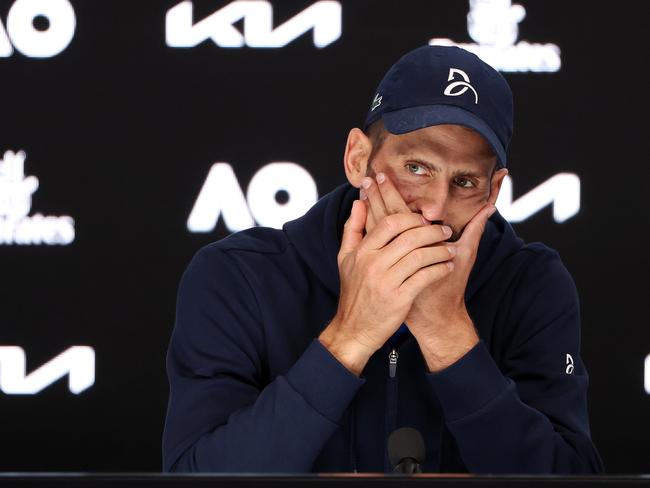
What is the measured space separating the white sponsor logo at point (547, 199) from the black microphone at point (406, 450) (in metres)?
1.64

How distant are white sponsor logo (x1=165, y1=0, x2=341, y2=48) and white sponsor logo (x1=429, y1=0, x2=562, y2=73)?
0.28 m

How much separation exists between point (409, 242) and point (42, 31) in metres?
1.58

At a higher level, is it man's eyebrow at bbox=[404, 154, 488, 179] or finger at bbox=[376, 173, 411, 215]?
man's eyebrow at bbox=[404, 154, 488, 179]

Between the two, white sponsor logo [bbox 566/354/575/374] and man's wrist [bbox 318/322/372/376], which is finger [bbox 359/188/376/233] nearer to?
man's wrist [bbox 318/322/372/376]

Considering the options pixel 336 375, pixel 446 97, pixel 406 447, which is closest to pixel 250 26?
pixel 446 97

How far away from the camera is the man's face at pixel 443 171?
4.47 ft

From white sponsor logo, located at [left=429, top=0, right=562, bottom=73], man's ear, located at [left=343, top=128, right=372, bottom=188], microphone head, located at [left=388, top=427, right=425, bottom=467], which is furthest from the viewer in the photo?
white sponsor logo, located at [left=429, top=0, right=562, bottom=73]

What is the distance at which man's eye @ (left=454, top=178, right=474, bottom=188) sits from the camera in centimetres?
138

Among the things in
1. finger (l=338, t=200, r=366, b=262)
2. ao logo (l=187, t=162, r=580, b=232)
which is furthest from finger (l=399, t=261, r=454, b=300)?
ao logo (l=187, t=162, r=580, b=232)

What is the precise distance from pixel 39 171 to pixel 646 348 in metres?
1.50

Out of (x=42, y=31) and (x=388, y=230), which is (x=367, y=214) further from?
(x=42, y=31)

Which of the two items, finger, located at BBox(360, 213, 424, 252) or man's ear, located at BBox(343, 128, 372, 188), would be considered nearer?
finger, located at BBox(360, 213, 424, 252)

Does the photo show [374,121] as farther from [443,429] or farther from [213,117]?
[213,117]

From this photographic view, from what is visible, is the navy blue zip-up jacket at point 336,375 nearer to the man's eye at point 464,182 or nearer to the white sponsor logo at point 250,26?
the man's eye at point 464,182
